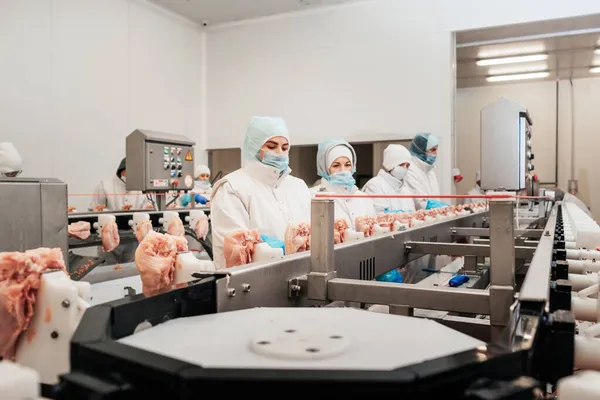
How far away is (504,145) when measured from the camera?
3627 mm

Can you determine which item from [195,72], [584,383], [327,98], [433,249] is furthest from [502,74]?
[584,383]

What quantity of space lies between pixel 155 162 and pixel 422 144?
3.45m

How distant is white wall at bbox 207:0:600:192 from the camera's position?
21.8ft

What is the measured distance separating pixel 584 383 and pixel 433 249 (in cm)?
145

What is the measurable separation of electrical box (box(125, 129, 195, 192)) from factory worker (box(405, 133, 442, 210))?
2.95 meters

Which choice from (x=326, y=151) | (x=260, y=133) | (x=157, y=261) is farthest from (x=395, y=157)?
(x=157, y=261)

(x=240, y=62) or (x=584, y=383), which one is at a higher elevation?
(x=240, y=62)

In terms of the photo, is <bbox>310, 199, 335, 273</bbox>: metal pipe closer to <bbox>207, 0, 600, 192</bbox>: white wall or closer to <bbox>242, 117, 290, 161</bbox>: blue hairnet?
<bbox>242, 117, 290, 161</bbox>: blue hairnet

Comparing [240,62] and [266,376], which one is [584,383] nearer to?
[266,376]

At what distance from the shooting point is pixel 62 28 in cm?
622

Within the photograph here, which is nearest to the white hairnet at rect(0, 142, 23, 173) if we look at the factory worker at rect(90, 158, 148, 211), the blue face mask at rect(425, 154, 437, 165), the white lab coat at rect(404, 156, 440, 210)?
the factory worker at rect(90, 158, 148, 211)

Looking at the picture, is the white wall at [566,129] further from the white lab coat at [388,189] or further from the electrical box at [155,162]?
the electrical box at [155,162]

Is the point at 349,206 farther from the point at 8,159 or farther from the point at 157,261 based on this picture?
the point at 8,159

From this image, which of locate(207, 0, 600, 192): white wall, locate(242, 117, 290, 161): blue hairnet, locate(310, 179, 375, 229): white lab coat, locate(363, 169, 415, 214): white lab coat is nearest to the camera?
locate(242, 117, 290, 161): blue hairnet
